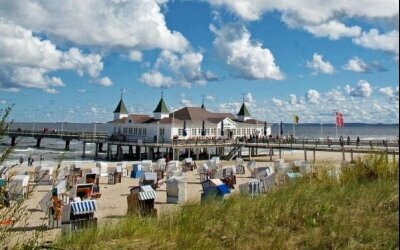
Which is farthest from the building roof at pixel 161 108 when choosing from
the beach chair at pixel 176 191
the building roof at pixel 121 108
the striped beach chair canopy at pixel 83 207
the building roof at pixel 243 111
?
the striped beach chair canopy at pixel 83 207

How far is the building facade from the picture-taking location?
50.1 meters

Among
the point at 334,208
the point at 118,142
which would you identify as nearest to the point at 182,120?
the point at 118,142

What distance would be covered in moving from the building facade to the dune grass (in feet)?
128

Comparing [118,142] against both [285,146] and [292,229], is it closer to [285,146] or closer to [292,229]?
[285,146]

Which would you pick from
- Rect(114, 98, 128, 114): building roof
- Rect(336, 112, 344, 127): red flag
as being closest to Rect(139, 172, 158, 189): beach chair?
Rect(336, 112, 344, 127): red flag

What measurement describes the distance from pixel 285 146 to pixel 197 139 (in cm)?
970

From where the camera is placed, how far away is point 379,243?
642 cm

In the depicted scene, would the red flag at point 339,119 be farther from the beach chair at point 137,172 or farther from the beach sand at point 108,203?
the beach chair at point 137,172

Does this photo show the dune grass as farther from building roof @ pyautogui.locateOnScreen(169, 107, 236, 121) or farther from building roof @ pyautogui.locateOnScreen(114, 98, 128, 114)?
building roof @ pyautogui.locateOnScreen(114, 98, 128, 114)

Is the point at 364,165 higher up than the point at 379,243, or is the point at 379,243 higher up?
the point at 364,165

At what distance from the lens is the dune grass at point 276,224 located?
22.5 feet

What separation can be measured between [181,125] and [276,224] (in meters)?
42.6

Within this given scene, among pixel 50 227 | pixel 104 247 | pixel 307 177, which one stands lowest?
pixel 50 227

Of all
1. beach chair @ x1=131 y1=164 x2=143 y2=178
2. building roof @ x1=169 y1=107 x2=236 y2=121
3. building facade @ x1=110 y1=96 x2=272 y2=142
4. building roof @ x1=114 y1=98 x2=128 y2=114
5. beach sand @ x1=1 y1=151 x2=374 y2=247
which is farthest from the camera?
building roof @ x1=114 y1=98 x2=128 y2=114
